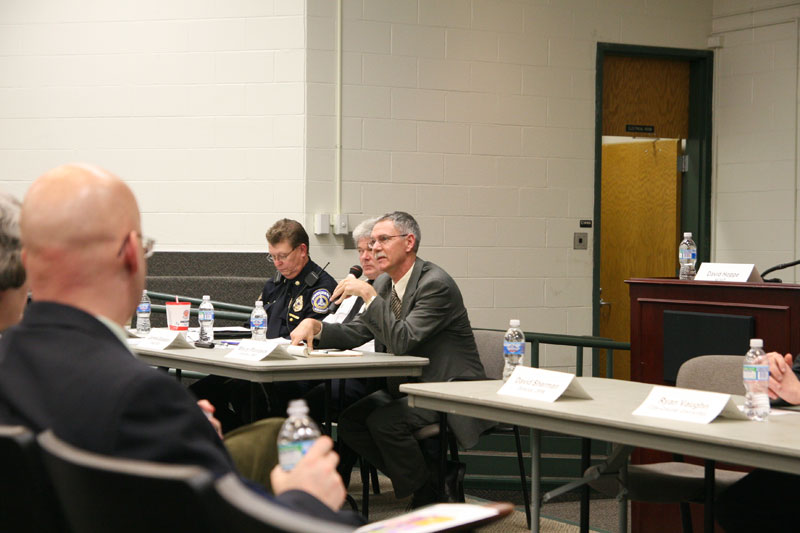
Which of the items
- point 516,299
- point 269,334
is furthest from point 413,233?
point 516,299

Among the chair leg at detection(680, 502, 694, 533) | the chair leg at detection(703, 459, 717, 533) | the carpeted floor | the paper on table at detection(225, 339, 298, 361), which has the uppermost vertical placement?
the paper on table at detection(225, 339, 298, 361)

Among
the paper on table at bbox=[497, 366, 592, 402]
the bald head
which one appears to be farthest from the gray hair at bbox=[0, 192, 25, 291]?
the paper on table at bbox=[497, 366, 592, 402]

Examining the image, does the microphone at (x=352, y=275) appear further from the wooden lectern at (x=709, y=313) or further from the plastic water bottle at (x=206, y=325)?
the wooden lectern at (x=709, y=313)

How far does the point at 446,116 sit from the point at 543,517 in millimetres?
2853

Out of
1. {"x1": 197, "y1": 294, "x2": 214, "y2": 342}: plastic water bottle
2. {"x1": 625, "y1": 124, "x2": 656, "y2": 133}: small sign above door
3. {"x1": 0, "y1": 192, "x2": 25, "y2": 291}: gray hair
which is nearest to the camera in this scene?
{"x1": 0, "y1": 192, "x2": 25, "y2": 291}: gray hair

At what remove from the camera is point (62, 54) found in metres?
6.41

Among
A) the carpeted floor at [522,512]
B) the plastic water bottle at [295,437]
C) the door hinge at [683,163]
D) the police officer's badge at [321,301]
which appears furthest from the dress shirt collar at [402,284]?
the door hinge at [683,163]

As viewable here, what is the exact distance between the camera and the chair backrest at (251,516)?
96cm

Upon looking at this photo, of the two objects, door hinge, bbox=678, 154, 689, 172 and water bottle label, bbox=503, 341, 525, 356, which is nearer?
water bottle label, bbox=503, 341, 525, 356

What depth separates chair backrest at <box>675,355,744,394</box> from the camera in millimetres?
3084

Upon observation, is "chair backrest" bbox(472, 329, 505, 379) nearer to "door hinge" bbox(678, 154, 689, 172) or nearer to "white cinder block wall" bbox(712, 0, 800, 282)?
"white cinder block wall" bbox(712, 0, 800, 282)

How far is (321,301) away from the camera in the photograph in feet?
15.8

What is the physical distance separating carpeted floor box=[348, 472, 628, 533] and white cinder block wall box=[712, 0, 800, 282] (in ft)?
8.78

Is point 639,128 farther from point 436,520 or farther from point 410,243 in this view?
point 436,520
